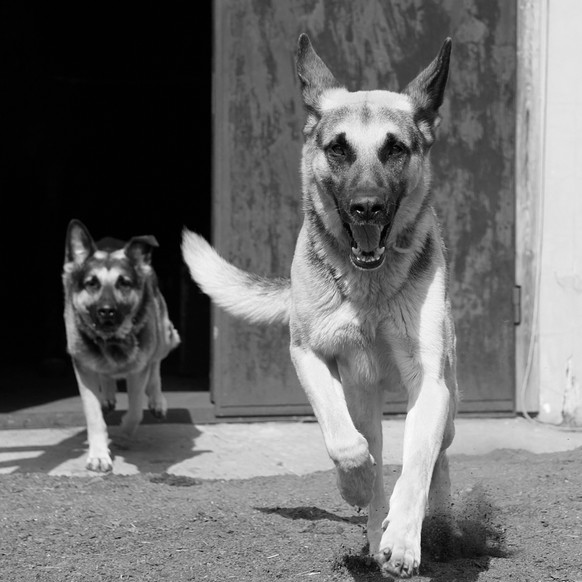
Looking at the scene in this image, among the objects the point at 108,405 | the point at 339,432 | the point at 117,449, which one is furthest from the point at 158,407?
the point at 339,432

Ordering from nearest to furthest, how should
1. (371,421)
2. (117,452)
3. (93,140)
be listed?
1. (371,421)
2. (117,452)
3. (93,140)

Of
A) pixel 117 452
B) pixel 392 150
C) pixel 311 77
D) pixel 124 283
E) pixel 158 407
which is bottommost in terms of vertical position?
pixel 117 452

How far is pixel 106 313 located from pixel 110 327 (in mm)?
98

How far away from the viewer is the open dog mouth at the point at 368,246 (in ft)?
11.9

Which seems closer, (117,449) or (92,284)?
(117,449)

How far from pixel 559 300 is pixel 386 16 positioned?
2.49 metres

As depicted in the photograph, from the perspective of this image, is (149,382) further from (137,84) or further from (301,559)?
(137,84)

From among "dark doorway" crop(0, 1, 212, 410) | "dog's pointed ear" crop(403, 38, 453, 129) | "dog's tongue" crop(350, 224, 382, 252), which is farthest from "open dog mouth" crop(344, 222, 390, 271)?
"dark doorway" crop(0, 1, 212, 410)

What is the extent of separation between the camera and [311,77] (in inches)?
161

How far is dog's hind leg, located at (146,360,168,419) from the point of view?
6.83 m

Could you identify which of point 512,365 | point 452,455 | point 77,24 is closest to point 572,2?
point 512,365

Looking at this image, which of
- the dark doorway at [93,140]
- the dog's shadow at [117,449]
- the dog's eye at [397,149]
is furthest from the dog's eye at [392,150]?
the dark doorway at [93,140]

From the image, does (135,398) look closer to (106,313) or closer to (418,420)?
(106,313)

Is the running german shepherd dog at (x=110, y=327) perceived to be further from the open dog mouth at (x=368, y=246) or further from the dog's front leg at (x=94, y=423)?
the open dog mouth at (x=368, y=246)
